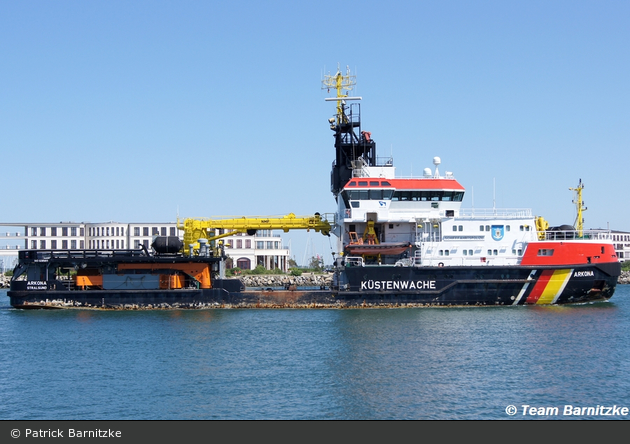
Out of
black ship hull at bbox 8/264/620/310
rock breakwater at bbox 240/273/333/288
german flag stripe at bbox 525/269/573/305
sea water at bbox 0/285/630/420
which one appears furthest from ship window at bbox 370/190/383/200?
rock breakwater at bbox 240/273/333/288

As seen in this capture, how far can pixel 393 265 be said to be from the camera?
115ft

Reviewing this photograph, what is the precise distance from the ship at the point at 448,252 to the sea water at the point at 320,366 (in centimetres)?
192

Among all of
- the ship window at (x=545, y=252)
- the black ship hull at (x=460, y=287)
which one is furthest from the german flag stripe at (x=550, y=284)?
the ship window at (x=545, y=252)

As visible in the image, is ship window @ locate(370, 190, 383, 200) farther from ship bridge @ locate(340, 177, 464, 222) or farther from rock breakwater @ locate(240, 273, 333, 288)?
rock breakwater @ locate(240, 273, 333, 288)

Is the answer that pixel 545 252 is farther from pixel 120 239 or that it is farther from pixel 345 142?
pixel 120 239

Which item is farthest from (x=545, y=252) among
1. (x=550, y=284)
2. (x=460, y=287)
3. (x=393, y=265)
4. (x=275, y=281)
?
(x=275, y=281)

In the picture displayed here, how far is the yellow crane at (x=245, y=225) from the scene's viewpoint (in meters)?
38.8

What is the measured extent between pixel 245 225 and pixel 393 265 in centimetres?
904

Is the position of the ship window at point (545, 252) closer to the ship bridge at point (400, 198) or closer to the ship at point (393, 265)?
the ship at point (393, 265)

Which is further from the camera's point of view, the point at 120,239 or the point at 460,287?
the point at 120,239

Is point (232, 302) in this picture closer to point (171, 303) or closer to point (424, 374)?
point (171, 303)

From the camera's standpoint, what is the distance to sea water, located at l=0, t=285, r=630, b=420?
57.5 ft

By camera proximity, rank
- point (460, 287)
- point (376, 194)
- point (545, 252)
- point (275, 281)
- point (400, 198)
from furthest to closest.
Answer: point (275, 281) < point (400, 198) < point (376, 194) < point (545, 252) < point (460, 287)
